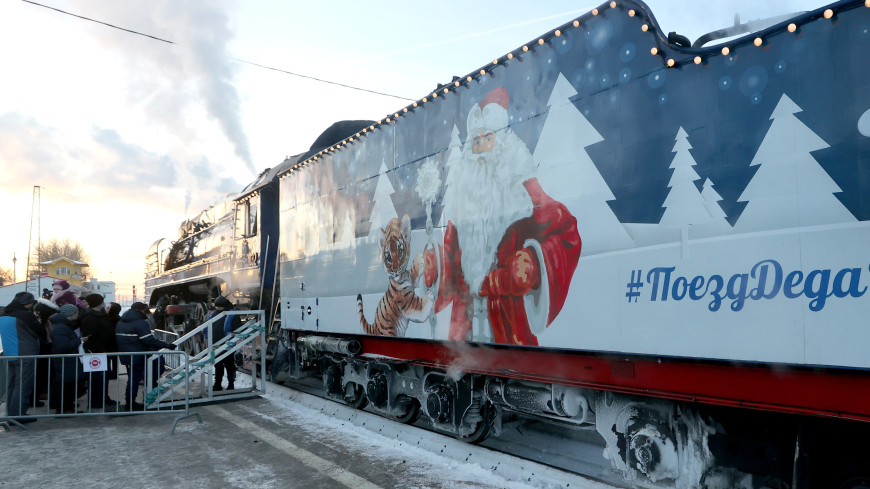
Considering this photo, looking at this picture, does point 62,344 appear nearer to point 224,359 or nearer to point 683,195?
point 224,359

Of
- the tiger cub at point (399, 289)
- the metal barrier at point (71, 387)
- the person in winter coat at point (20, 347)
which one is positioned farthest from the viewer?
the person in winter coat at point (20, 347)

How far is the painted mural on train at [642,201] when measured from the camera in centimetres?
276

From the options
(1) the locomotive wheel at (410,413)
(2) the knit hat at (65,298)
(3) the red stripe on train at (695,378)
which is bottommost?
(1) the locomotive wheel at (410,413)

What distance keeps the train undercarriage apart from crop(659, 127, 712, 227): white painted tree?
1262 millimetres

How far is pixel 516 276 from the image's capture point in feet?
14.7

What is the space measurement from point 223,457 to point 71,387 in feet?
14.1

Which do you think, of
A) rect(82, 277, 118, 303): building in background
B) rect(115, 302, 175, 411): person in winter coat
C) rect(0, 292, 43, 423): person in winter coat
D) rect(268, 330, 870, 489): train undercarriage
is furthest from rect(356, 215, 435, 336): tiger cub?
rect(82, 277, 118, 303): building in background

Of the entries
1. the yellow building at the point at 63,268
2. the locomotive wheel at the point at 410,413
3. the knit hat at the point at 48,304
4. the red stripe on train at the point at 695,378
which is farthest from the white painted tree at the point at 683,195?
the yellow building at the point at 63,268

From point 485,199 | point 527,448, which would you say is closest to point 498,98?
point 485,199

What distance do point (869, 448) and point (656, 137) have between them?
2118mm

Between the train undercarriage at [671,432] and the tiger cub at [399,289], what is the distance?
52cm

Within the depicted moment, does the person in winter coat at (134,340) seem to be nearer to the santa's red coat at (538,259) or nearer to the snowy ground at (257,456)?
the snowy ground at (257,456)

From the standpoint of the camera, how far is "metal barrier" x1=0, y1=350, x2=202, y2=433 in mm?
7137

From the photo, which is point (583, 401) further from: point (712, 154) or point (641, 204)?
point (712, 154)
